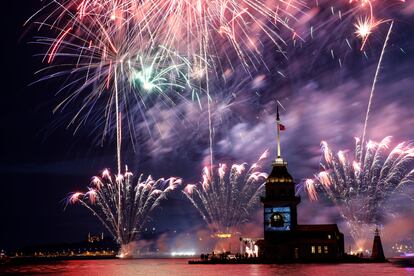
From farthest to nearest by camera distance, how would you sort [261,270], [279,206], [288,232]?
[279,206]
[288,232]
[261,270]

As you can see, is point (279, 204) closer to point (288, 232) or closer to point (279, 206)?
point (279, 206)

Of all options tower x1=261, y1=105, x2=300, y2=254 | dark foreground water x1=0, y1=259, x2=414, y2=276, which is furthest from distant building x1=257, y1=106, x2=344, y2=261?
dark foreground water x1=0, y1=259, x2=414, y2=276

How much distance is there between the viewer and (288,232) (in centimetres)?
9819

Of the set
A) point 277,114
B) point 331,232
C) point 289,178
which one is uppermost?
point 277,114

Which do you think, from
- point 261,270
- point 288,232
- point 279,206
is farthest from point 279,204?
point 261,270

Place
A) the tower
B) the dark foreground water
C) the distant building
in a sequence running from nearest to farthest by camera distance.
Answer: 1. the dark foreground water
2. the distant building
3. the tower

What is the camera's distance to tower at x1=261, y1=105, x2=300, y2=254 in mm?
98387

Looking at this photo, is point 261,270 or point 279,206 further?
point 279,206

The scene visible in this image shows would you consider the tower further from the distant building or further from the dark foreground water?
the dark foreground water

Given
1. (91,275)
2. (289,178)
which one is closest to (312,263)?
(289,178)

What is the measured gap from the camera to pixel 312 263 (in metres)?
92.1

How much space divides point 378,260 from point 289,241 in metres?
15.3

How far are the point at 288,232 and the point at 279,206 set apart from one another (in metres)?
4.74

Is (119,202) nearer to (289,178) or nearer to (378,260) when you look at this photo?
(289,178)
